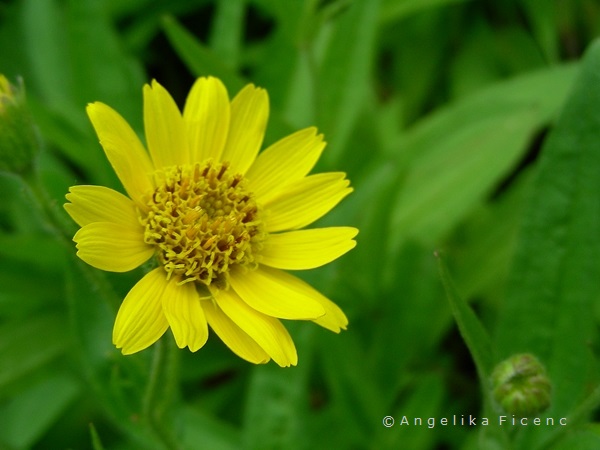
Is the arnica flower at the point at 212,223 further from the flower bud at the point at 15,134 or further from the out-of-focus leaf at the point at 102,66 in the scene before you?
the out-of-focus leaf at the point at 102,66

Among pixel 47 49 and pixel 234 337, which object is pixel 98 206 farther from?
pixel 47 49

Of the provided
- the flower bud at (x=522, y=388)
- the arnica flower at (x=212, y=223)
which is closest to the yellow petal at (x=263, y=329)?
the arnica flower at (x=212, y=223)

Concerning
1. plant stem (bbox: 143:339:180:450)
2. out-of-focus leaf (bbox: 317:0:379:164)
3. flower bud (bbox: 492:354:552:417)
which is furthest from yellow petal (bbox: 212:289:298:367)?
out-of-focus leaf (bbox: 317:0:379:164)

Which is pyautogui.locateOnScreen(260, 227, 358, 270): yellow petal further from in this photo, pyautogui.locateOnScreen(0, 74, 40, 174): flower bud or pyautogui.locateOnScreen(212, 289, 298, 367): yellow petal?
pyautogui.locateOnScreen(0, 74, 40, 174): flower bud

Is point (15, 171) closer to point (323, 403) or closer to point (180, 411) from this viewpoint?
point (180, 411)

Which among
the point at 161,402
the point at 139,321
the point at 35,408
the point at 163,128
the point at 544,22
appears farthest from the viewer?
the point at 544,22

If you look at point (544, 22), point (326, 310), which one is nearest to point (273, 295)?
point (326, 310)
